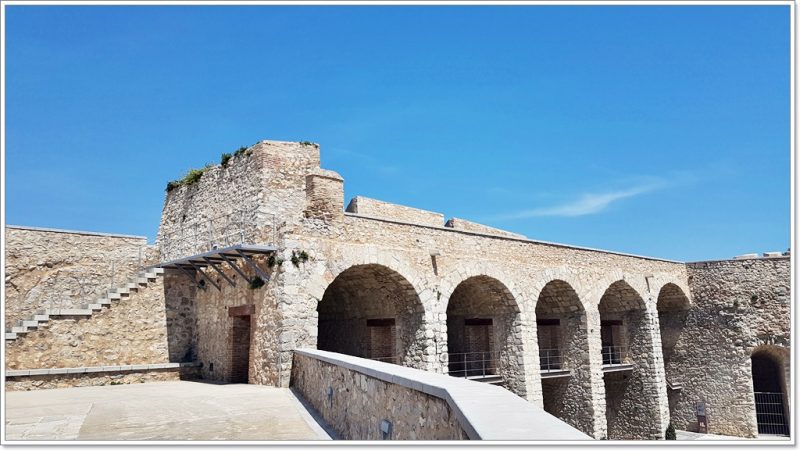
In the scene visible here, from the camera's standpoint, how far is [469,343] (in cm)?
1752

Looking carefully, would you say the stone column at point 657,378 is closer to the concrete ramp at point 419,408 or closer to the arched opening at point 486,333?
the arched opening at point 486,333

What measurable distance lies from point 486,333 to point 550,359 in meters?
3.56

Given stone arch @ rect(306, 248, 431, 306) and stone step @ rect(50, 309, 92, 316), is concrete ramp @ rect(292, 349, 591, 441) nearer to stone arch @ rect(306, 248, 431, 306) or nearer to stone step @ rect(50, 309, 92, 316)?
stone arch @ rect(306, 248, 431, 306)

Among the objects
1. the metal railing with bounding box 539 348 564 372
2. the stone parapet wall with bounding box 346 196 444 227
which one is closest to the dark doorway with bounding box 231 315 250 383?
the stone parapet wall with bounding box 346 196 444 227

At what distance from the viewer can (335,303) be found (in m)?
16.1

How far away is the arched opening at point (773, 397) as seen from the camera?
22067 millimetres

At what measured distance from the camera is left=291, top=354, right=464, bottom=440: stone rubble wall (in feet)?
13.9

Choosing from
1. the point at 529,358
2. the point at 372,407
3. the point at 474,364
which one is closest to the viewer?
the point at 372,407

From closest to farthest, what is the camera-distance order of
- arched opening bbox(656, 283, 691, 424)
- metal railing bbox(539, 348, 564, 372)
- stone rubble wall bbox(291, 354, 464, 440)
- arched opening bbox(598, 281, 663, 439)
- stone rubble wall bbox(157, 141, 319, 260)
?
stone rubble wall bbox(291, 354, 464, 440) < stone rubble wall bbox(157, 141, 319, 260) < metal railing bbox(539, 348, 564, 372) < arched opening bbox(598, 281, 663, 439) < arched opening bbox(656, 283, 691, 424)

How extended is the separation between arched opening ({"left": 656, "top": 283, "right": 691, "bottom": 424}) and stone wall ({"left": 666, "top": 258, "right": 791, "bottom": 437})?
4 centimetres

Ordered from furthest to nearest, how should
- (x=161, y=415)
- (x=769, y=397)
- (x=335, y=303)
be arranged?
(x=769, y=397) → (x=335, y=303) → (x=161, y=415)

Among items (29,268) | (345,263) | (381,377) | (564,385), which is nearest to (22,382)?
(29,268)

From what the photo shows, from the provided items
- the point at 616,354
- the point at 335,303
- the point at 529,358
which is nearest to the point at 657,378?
the point at 616,354

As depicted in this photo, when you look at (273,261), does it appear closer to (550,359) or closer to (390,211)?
(390,211)
